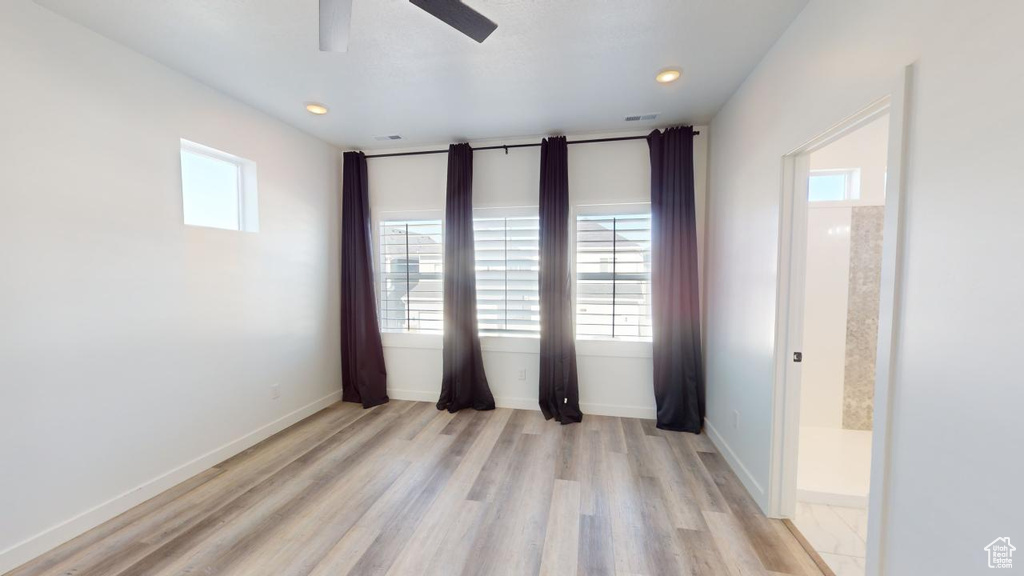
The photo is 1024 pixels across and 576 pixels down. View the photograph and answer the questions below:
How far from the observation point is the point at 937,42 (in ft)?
3.39

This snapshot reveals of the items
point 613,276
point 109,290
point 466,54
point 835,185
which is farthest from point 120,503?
point 835,185

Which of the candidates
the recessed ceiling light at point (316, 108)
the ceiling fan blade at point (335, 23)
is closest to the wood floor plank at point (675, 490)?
the ceiling fan blade at point (335, 23)

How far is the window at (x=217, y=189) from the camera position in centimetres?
237

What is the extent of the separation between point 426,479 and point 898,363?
2.43m

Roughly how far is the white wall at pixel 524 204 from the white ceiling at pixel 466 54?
17.5 inches

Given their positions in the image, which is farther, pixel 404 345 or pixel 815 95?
pixel 404 345

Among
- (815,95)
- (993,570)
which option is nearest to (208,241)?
(815,95)

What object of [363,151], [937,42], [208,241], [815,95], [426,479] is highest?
[363,151]

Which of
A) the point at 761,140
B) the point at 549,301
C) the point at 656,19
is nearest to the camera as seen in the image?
the point at 656,19

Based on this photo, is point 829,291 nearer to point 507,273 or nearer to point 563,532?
point 507,273

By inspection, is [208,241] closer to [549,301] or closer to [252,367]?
[252,367]

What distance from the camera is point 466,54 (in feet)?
6.63

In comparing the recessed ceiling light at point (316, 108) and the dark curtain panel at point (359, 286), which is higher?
the recessed ceiling light at point (316, 108)

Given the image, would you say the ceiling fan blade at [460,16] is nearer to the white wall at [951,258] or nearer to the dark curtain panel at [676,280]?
the white wall at [951,258]
